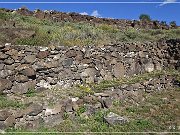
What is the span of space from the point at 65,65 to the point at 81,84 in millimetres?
984

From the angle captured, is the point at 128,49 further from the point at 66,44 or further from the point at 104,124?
the point at 104,124

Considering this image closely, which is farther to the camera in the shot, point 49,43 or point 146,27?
point 146,27

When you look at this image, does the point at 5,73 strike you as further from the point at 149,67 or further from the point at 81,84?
the point at 149,67

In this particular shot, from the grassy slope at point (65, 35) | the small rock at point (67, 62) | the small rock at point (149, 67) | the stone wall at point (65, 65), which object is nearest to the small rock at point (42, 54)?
the stone wall at point (65, 65)

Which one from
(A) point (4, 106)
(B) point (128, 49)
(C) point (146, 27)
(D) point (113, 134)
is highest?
(C) point (146, 27)

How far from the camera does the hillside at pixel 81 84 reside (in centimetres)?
1130

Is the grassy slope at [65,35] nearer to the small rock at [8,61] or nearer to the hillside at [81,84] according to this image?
the hillside at [81,84]

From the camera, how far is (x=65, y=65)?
13.7m

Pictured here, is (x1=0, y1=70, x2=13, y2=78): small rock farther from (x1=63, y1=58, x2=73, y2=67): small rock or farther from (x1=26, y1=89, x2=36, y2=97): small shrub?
(x1=63, y1=58, x2=73, y2=67): small rock

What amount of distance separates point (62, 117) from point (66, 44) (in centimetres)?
457

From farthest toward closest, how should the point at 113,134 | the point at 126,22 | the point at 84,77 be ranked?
the point at 126,22
the point at 84,77
the point at 113,134

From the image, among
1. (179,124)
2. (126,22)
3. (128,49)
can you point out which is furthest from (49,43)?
(126,22)

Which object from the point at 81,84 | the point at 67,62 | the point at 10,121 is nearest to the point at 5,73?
the point at 10,121

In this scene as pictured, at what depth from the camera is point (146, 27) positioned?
2769cm
